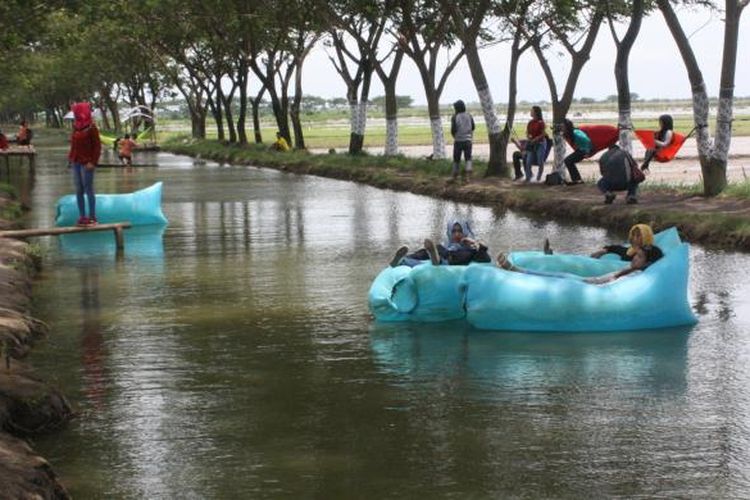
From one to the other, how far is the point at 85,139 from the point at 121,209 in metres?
3.28

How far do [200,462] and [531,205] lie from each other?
53.6ft

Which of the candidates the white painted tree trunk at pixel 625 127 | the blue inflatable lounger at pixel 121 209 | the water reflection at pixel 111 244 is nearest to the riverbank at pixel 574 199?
the white painted tree trunk at pixel 625 127

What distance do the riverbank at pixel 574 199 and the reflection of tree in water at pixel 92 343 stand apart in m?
8.33

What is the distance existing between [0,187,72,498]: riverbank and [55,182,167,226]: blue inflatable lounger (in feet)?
21.7

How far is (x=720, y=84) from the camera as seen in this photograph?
69.5 ft

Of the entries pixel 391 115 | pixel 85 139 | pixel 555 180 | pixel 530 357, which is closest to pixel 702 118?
pixel 555 180

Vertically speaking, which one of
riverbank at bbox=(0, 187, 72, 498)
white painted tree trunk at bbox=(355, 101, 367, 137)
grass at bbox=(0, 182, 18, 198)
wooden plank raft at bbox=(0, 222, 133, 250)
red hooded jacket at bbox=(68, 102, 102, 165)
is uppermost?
red hooded jacket at bbox=(68, 102, 102, 165)

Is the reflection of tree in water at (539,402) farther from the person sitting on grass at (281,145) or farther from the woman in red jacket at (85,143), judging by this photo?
the person sitting on grass at (281,145)

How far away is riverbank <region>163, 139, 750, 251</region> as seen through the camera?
59.2 feet

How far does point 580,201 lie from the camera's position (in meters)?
22.2

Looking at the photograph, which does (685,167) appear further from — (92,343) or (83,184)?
(92,343)

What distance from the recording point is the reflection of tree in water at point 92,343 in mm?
9508

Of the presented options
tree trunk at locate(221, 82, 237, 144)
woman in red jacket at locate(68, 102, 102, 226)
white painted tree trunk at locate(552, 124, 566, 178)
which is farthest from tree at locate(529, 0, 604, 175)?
tree trunk at locate(221, 82, 237, 144)

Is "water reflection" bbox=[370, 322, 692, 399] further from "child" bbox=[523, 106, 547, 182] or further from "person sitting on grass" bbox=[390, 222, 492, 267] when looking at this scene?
"child" bbox=[523, 106, 547, 182]
